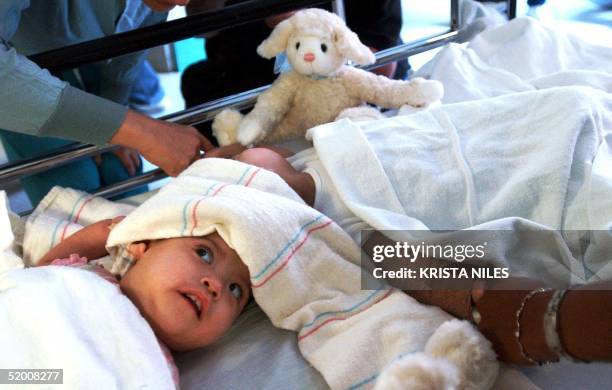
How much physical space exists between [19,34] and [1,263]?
571 mm

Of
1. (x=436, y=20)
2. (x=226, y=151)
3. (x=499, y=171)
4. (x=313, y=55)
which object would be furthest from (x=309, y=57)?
(x=436, y=20)

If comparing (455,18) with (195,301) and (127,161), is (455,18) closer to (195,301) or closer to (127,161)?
(127,161)

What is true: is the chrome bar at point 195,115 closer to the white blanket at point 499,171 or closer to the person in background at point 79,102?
the person in background at point 79,102

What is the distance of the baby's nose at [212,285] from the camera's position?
75 cm

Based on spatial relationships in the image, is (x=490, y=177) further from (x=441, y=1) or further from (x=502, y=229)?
(x=441, y=1)

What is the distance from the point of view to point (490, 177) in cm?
89

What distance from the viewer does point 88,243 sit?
92cm

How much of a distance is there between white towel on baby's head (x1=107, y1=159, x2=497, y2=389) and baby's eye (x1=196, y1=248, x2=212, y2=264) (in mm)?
25

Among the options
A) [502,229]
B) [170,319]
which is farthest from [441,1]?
[170,319]

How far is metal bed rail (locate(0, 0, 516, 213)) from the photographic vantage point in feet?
3.49

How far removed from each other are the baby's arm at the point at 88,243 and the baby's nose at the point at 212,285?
253 mm

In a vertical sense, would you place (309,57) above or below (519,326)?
above

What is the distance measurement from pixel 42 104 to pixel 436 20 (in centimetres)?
209

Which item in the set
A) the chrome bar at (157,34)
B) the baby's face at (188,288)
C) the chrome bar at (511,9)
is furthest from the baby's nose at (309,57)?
the chrome bar at (511,9)
